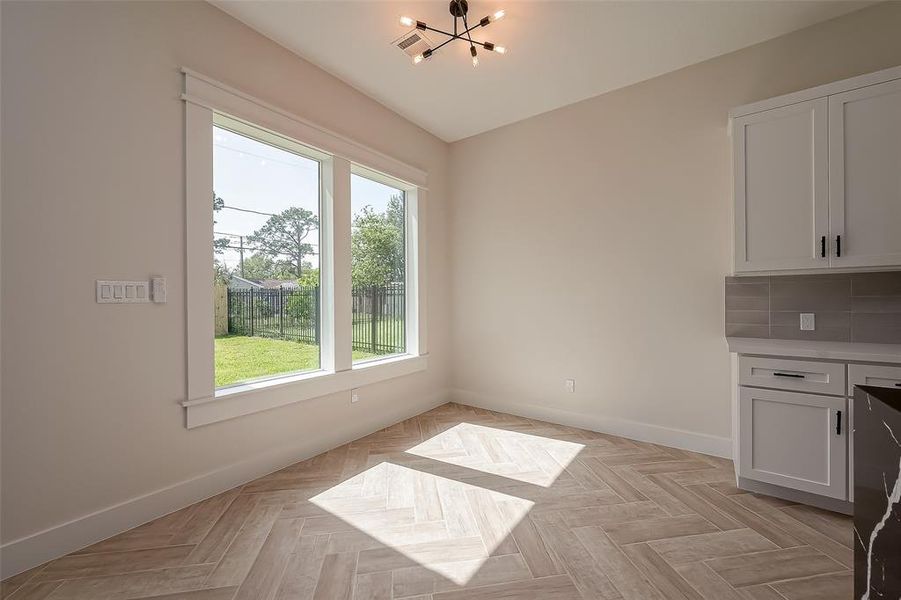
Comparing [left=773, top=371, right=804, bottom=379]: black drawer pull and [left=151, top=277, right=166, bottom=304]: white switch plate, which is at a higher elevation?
[left=151, top=277, right=166, bottom=304]: white switch plate

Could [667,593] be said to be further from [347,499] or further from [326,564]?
[347,499]

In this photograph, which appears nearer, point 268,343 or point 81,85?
point 81,85

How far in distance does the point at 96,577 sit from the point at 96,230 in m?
1.65

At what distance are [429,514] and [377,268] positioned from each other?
94.2 inches

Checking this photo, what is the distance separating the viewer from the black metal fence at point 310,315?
2828mm

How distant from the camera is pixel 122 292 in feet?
6.95

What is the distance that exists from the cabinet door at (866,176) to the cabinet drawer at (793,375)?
0.64 meters

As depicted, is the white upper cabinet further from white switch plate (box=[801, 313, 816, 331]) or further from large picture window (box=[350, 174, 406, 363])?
large picture window (box=[350, 174, 406, 363])

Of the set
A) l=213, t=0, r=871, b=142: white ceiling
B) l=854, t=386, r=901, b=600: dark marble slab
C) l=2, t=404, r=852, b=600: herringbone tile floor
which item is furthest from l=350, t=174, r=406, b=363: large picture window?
l=854, t=386, r=901, b=600: dark marble slab

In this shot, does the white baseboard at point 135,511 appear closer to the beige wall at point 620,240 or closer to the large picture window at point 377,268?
the large picture window at point 377,268

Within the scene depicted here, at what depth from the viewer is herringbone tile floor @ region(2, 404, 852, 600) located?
1.70 m

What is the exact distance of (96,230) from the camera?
6.67ft

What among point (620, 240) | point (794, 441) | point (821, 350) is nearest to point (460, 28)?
point (620, 240)

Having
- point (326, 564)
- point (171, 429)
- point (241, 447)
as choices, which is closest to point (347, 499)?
point (326, 564)
